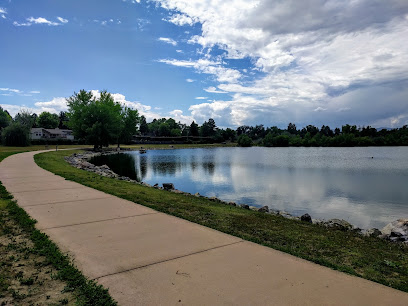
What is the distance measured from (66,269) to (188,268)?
1.58m

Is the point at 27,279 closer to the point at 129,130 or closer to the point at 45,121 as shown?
the point at 129,130

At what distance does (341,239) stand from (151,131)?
157 meters

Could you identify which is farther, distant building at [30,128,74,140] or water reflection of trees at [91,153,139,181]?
distant building at [30,128,74,140]

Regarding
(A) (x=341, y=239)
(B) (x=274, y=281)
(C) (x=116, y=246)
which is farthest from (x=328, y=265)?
(C) (x=116, y=246)

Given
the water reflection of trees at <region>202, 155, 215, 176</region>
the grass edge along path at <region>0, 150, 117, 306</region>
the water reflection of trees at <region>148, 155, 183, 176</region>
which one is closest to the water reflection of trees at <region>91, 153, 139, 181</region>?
the water reflection of trees at <region>148, 155, 183, 176</region>

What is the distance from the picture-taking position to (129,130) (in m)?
79.8

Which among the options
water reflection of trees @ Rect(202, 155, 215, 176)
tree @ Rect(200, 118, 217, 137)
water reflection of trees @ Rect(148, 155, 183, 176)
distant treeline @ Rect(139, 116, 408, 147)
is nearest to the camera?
water reflection of trees @ Rect(202, 155, 215, 176)

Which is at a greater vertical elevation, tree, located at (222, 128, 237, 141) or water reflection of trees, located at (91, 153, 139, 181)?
tree, located at (222, 128, 237, 141)

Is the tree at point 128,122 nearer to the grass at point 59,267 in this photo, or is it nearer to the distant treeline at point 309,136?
the distant treeline at point 309,136

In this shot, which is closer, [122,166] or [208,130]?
[122,166]

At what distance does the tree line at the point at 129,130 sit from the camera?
57.6 m

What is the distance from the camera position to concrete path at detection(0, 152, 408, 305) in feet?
10.5

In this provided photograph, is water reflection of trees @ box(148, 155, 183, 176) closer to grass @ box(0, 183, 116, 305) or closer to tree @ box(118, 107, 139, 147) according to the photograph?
grass @ box(0, 183, 116, 305)

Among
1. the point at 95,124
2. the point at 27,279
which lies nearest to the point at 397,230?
the point at 27,279
